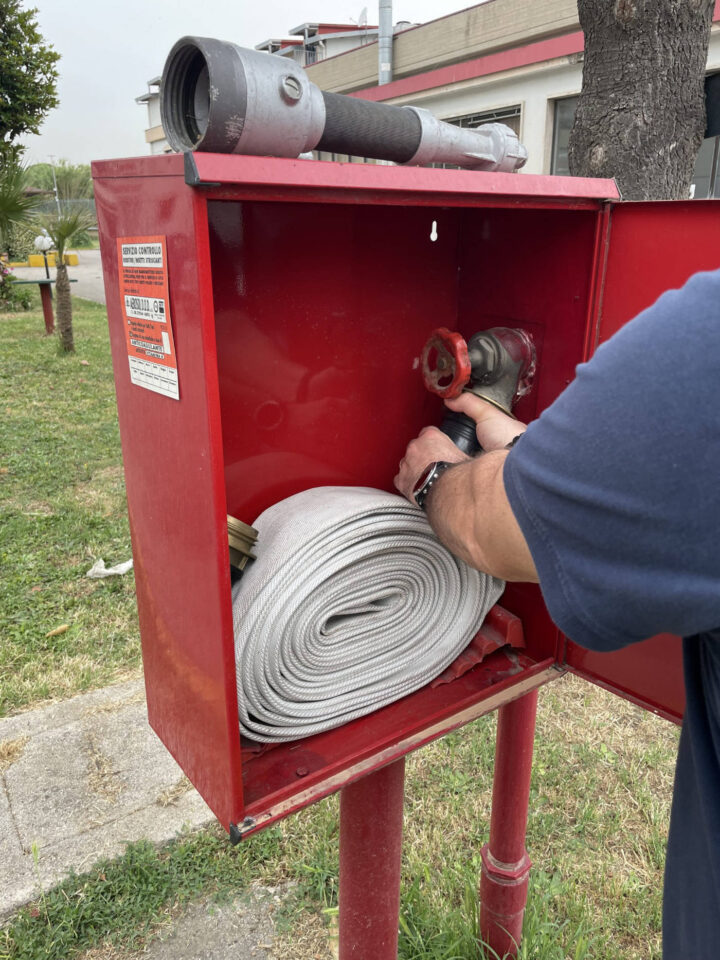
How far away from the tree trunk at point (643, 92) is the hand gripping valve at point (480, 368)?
136 centimetres

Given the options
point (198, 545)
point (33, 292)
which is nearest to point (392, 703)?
point (198, 545)

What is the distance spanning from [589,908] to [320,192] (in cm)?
204

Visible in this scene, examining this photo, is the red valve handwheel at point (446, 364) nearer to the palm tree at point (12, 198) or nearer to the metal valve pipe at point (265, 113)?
the metal valve pipe at point (265, 113)

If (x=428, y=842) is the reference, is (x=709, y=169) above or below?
above

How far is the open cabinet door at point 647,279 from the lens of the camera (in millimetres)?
1242

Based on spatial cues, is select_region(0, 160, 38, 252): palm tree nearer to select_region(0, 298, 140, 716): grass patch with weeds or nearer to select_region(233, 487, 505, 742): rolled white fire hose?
select_region(0, 298, 140, 716): grass patch with weeds

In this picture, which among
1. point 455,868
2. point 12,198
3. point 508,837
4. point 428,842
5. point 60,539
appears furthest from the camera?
point 12,198

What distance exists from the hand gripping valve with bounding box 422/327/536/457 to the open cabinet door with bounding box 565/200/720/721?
15 centimetres

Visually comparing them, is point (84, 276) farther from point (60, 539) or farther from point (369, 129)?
point (369, 129)

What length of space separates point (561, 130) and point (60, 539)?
11.3 metres

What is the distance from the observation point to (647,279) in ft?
4.34

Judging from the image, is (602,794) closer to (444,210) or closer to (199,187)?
(444,210)

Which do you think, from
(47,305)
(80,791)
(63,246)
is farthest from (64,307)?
(80,791)

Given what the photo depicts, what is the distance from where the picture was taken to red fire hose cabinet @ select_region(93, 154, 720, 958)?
100 centimetres
